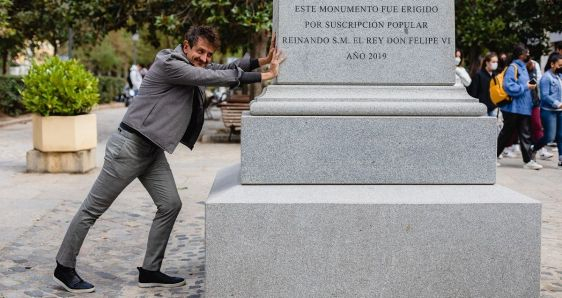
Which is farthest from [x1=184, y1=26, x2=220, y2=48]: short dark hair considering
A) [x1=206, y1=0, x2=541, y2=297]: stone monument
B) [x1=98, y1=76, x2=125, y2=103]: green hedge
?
[x1=98, y1=76, x2=125, y2=103]: green hedge

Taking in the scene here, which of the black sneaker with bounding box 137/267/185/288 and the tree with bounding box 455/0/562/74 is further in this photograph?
the tree with bounding box 455/0/562/74

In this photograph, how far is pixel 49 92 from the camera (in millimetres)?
11609

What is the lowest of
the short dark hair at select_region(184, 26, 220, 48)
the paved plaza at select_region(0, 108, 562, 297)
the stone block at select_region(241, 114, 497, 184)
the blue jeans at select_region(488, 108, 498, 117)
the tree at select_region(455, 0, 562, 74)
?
the paved plaza at select_region(0, 108, 562, 297)

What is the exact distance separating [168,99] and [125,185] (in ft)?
2.37

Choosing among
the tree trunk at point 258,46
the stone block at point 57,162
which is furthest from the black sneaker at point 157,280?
the tree trunk at point 258,46

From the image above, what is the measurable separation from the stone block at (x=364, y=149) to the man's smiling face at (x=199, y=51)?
627 millimetres

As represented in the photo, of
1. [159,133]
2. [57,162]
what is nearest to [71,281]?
[159,133]

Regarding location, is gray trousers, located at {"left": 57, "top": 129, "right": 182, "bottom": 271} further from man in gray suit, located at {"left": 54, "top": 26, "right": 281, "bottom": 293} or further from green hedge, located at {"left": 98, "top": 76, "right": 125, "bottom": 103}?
green hedge, located at {"left": 98, "top": 76, "right": 125, "bottom": 103}

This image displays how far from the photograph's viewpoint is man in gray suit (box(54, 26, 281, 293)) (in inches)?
198

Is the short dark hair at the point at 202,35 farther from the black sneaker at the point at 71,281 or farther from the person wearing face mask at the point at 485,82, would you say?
the person wearing face mask at the point at 485,82

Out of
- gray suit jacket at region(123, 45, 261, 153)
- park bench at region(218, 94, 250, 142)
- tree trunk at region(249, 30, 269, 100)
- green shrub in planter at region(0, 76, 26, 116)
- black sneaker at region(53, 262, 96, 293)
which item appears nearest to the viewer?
gray suit jacket at region(123, 45, 261, 153)

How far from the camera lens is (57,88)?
458 inches

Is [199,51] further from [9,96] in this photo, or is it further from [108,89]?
[108,89]

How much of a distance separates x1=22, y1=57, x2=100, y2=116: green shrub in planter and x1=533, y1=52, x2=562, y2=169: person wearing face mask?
7.21 metres
